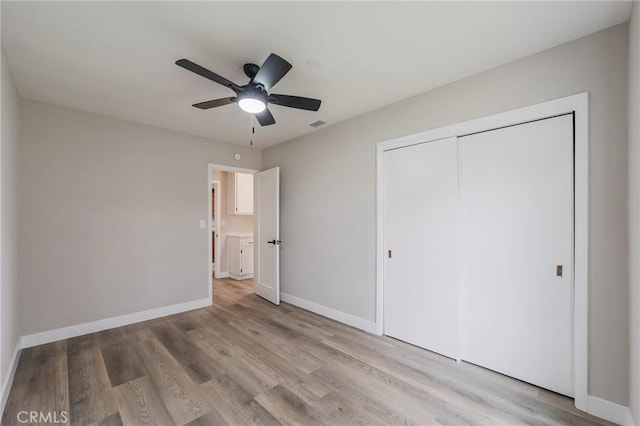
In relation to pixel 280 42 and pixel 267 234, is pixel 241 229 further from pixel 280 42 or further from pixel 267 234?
pixel 280 42

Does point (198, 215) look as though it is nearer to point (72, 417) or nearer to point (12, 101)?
point (12, 101)

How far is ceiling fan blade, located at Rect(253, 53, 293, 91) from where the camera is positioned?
1731mm

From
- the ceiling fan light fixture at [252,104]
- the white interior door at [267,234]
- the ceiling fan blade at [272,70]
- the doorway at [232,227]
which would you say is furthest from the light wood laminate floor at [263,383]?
the doorway at [232,227]

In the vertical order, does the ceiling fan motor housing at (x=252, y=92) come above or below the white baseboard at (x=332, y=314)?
above

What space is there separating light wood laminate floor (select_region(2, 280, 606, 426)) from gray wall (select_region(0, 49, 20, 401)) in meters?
0.36

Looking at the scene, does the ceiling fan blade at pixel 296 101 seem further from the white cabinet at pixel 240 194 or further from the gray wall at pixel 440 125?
the white cabinet at pixel 240 194

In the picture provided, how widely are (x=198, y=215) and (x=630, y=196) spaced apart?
4.44 metres

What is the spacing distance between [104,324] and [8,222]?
1.59 m

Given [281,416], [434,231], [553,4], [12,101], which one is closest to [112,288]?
[12,101]

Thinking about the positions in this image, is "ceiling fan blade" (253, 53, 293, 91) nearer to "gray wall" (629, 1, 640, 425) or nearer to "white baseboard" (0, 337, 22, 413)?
"gray wall" (629, 1, 640, 425)

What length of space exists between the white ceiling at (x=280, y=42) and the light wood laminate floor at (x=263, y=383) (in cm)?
260

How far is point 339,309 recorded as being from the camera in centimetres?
348

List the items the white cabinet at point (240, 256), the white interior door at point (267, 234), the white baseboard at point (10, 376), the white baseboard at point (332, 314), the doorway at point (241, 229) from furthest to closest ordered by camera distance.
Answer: the white cabinet at point (240, 256), the doorway at point (241, 229), the white interior door at point (267, 234), the white baseboard at point (332, 314), the white baseboard at point (10, 376)

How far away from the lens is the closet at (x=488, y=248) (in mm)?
2012
